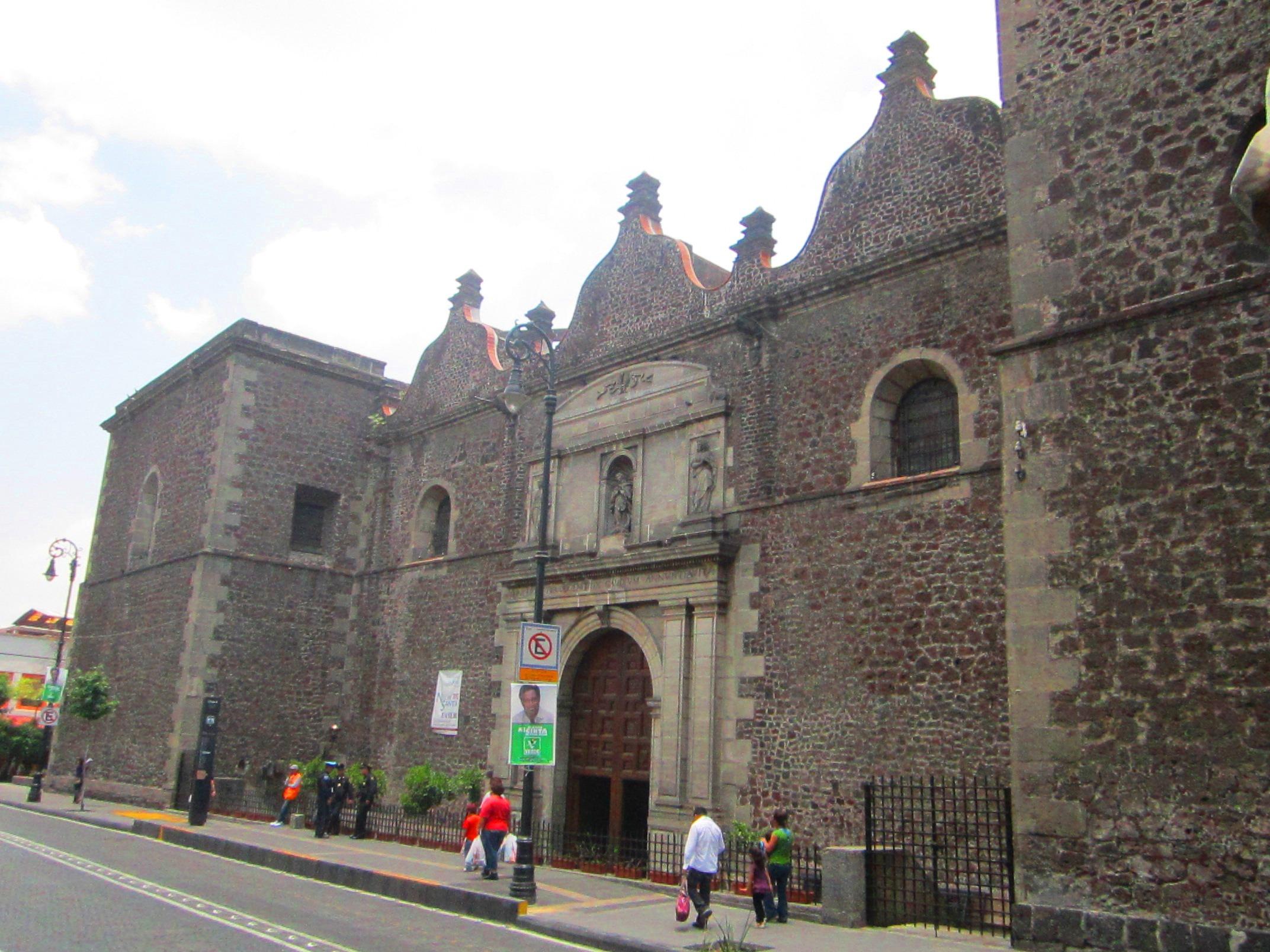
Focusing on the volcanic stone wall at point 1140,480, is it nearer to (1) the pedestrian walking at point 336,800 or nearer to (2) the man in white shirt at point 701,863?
(2) the man in white shirt at point 701,863

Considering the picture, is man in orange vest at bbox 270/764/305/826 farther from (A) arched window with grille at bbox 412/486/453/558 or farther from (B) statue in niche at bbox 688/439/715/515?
(B) statue in niche at bbox 688/439/715/515

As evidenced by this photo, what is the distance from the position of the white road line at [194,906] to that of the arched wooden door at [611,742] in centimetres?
638

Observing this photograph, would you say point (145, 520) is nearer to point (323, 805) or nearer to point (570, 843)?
point (323, 805)

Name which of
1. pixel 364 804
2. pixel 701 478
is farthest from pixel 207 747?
pixel 701 478

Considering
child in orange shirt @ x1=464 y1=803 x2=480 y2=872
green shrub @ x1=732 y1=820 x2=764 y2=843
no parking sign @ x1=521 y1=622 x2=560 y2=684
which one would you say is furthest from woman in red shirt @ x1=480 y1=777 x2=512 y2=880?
green shrub @ x1=732 y1=820 x2=764 y2=843

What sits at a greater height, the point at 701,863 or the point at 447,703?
the point at 447,703

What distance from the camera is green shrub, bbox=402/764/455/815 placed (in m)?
18.1

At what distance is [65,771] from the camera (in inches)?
1075

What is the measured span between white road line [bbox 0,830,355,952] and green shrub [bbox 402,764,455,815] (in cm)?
514

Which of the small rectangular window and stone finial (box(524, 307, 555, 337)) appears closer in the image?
stone finial (box(524, 307, 555, 337))

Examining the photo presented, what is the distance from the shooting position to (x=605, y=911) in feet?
37.7

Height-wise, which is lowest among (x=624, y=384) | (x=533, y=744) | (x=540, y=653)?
(x=533, y=744)

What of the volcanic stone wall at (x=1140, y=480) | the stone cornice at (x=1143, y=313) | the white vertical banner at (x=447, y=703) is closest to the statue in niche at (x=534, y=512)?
the white vertical banner at (x=447, y=703)

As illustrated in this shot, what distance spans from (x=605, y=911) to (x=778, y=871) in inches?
74.4
